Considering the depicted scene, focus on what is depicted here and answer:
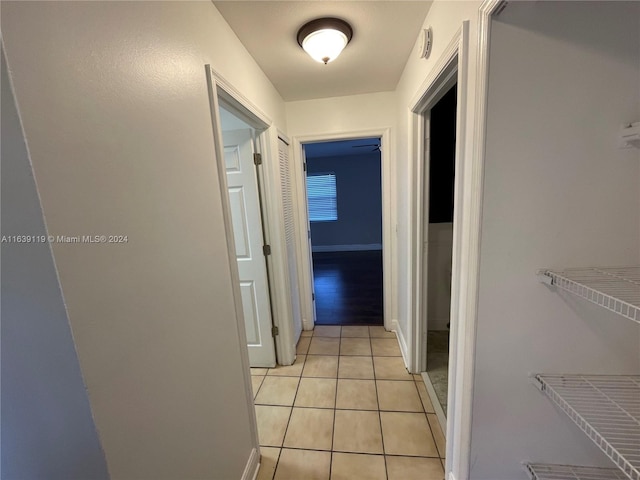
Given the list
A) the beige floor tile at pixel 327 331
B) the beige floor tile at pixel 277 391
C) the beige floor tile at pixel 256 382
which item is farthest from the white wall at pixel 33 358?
the beige floor tile at pixel 327 331

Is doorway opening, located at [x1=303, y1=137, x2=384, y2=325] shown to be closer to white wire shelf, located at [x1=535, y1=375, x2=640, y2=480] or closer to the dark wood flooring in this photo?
the dark wood flooring

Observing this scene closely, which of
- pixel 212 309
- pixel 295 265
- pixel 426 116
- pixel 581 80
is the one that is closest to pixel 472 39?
pixel 581 80

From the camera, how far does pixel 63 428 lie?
0.58 metres

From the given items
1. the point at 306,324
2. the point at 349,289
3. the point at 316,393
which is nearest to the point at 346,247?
the point at 349,289

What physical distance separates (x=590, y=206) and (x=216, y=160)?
4.73ft

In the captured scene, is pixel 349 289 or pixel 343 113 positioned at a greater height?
pixel 343 113

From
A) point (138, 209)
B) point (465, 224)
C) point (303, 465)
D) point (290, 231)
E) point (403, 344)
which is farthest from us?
point (290, 231)

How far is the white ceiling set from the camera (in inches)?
49.5

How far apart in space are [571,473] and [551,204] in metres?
1.07

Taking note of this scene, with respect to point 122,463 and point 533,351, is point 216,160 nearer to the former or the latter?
point 122,463

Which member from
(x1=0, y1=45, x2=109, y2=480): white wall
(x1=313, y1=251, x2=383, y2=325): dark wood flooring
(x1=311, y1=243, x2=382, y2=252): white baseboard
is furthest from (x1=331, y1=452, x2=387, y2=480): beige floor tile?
(x1=311, y1=243, x2=382, y2=252): white baseboard

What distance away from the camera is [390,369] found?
7.21 ft

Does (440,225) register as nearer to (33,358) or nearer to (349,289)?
(349,289)

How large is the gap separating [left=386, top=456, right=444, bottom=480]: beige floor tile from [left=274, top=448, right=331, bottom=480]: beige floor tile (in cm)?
35
